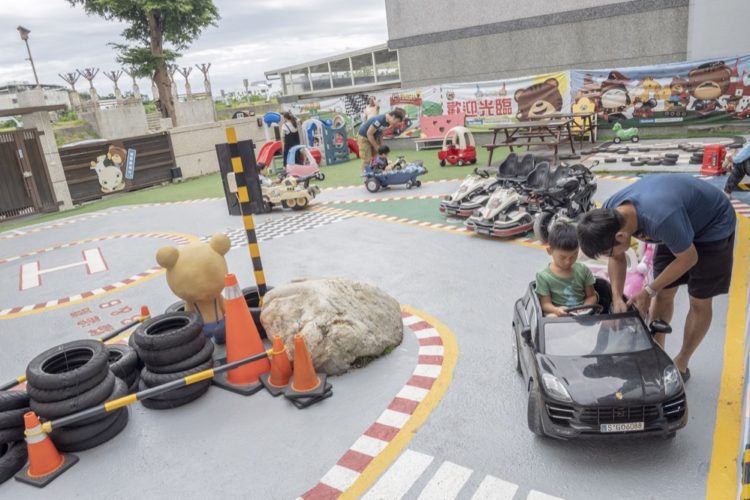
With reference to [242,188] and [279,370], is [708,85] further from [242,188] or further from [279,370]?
[279,370]

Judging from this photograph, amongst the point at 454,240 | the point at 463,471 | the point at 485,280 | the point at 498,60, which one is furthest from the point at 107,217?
the point at 498,60

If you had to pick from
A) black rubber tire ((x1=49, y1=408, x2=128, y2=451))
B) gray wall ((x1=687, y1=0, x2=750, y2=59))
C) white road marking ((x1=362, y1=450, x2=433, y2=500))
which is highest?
gray wall ((x1=687, y1=0, x2=750, y2=59))

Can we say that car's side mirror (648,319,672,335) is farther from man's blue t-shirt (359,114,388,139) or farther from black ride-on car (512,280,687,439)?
man's blue t-shirt (359,114,388,139)

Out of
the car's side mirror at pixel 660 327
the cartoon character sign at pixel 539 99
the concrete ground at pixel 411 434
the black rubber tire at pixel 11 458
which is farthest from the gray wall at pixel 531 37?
the black rubber tire at pixel 11 458

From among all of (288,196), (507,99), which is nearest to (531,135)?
(507,99)

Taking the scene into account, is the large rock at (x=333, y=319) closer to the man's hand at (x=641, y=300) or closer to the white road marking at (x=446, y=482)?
the white road marking at (x=446, y=482)

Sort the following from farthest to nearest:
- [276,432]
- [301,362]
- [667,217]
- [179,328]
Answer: [179,328]
[301,362]
[276,432]
[667,217]

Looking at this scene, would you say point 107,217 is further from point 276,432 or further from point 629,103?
point 629,103

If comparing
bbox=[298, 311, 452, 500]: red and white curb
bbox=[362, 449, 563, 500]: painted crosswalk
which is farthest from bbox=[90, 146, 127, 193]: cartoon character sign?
bbox=[362, 449, 563, 500]: painted crosswalk

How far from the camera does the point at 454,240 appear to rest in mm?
9289

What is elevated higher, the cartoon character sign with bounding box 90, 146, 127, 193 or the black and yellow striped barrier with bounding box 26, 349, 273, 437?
the cartoon character sign with bounding box 90, 146, 127, 193

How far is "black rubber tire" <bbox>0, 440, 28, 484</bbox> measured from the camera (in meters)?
4.09

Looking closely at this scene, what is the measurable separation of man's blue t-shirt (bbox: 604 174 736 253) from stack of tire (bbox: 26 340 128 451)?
14.4 feet

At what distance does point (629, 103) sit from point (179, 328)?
678 inches
